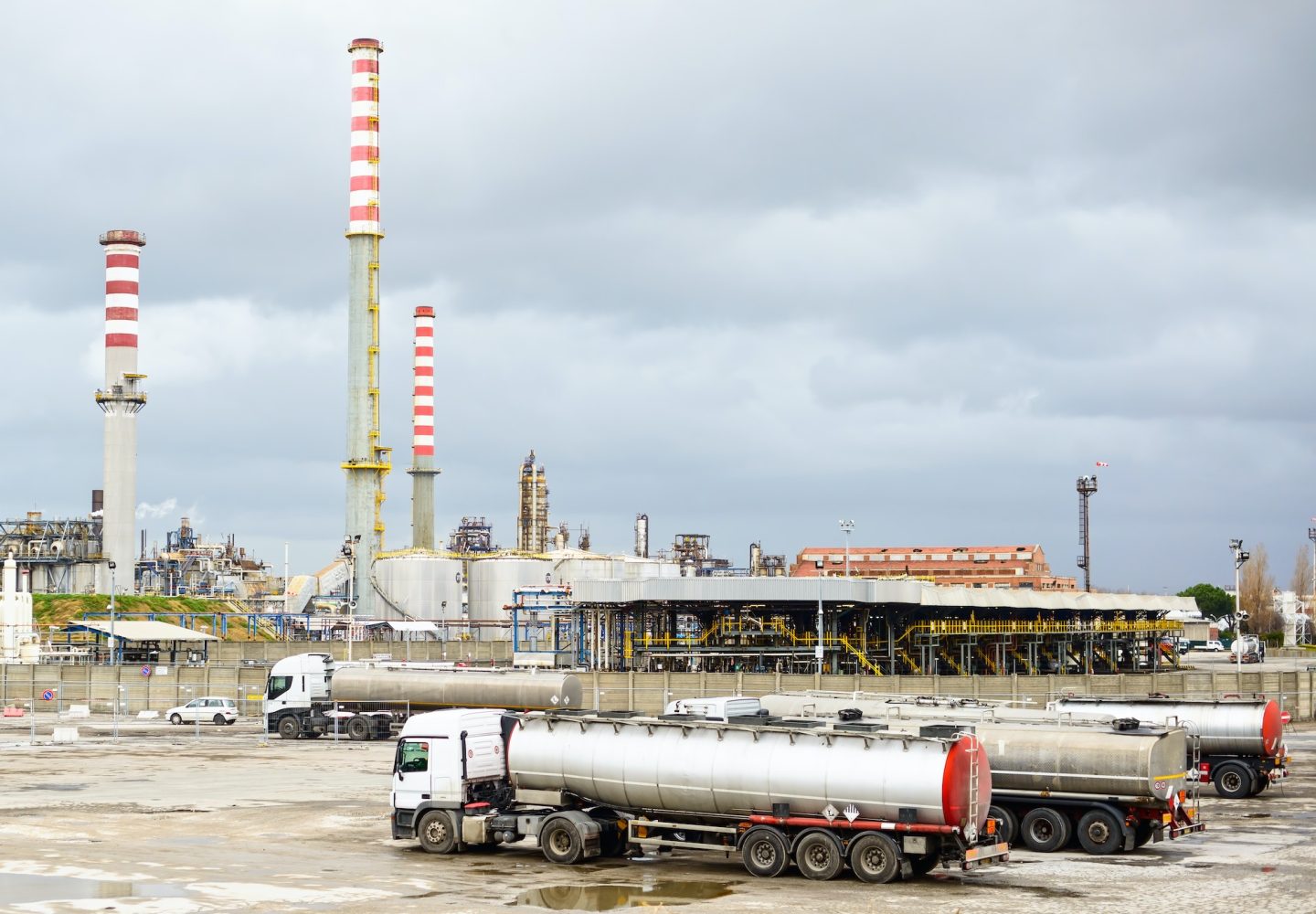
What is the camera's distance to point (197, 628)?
12006 cm

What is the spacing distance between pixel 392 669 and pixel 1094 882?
118ft

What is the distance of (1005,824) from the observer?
1138 inches

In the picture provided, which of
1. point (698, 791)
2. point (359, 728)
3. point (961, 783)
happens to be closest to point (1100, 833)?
point (961, 783)

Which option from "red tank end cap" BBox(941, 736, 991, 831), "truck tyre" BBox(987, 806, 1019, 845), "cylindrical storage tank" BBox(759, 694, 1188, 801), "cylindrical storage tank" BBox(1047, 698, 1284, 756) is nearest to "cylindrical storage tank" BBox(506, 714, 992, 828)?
"red tank end cap" BBox(941, 736, 991, 831)

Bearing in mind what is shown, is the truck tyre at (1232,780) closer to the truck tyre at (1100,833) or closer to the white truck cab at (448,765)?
the truck tyre at (1100,833)

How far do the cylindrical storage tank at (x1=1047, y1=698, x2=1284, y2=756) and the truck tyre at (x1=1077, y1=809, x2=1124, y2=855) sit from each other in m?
8.47

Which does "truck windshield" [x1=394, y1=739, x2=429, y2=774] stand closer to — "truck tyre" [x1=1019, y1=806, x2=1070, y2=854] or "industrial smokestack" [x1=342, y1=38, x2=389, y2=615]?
"truck tyre" [x1=1019, y1=806, x2=1070, y2=854]

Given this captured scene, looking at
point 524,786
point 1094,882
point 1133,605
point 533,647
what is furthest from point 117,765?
point 1133,605

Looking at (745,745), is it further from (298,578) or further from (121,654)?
(298,578)

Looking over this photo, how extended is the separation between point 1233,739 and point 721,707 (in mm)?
12627

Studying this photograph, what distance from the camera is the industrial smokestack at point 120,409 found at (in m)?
123

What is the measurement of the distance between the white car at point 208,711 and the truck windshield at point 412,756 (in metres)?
41.1

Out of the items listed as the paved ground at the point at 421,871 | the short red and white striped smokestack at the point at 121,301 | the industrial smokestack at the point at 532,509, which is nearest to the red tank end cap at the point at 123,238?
the short red and white striped smokestack at the point at 121,301

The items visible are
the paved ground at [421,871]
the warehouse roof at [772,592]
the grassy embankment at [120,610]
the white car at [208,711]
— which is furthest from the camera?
A: the grassy embankment at [120,610]
